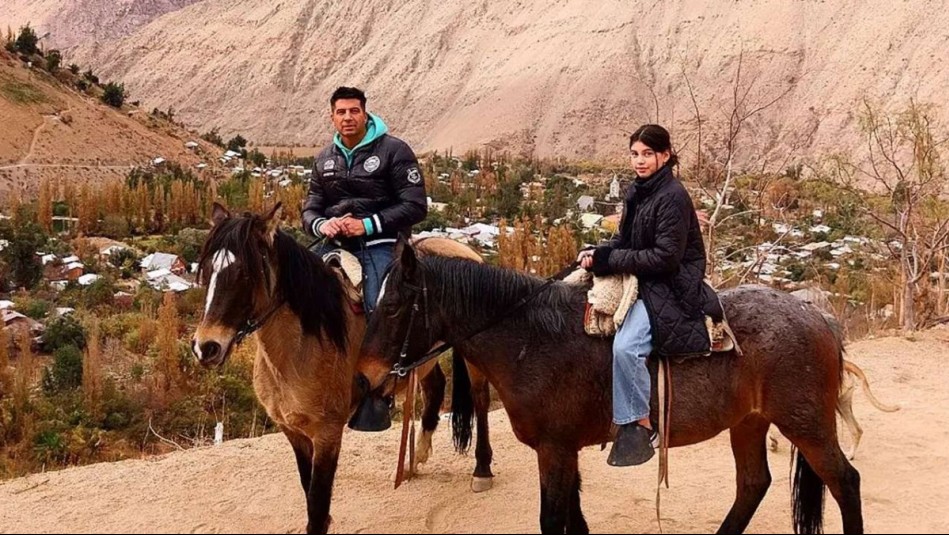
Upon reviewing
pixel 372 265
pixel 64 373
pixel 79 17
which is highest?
pixel 79 17

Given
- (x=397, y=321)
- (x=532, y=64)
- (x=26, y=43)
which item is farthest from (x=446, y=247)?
(x=532, y=64)

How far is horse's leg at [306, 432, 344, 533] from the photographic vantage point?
3.56 m

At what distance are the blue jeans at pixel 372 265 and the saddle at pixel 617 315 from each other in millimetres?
1180

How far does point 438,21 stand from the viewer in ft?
196

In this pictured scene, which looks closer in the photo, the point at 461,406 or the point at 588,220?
the point at 461,406

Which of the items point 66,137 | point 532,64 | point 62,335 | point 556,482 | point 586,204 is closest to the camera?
point 556,482

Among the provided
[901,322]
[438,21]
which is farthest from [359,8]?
[901,322]

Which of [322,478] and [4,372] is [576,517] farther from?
[4,372]

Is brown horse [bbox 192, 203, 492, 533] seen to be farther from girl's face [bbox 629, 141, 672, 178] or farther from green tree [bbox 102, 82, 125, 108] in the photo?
green tree [bbox 102, 82, 125, 108]

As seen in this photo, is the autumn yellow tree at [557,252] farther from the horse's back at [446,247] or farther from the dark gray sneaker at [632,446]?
the dark gray sneaker at [632,446]

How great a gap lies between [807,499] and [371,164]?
278 cm

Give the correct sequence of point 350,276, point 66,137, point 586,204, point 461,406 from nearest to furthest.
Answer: point 350,276 → point 461,406 → point 586,204 → point 66,137

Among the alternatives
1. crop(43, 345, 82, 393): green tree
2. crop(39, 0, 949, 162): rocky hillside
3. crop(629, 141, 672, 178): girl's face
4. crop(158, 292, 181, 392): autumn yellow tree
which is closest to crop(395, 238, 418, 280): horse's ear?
crop(629, 141, 672, 178): girl's face

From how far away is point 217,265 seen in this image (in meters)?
3.05
